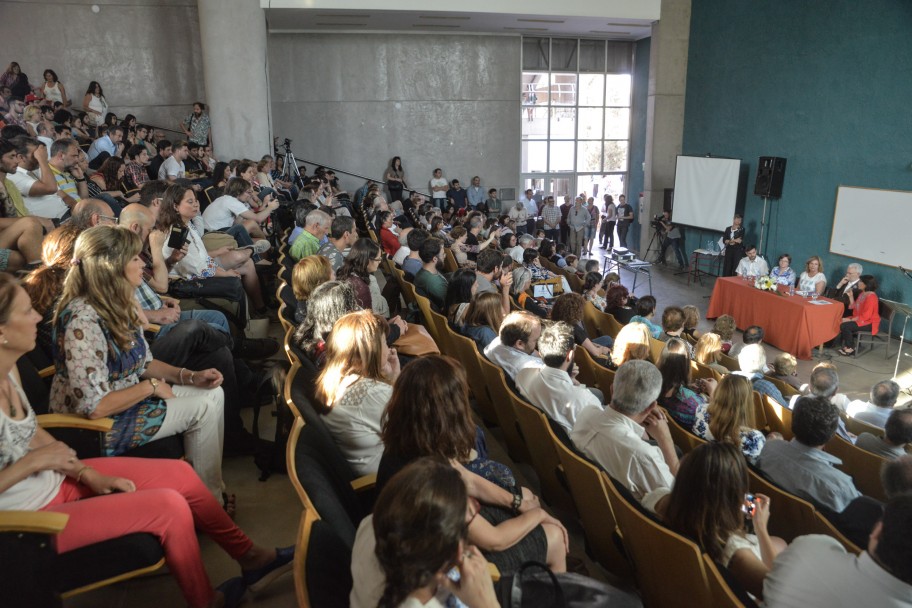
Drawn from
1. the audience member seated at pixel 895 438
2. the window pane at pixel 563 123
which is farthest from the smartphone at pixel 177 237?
the window pane at pixel 563 123

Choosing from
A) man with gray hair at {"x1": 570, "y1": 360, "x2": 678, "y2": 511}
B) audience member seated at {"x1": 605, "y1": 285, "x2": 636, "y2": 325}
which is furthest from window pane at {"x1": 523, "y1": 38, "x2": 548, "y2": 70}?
man with gray hair at {"x1": 570, "y1": 360, "x2": 678, "y2": 511}

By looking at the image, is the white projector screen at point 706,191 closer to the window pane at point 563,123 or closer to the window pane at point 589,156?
the window pane at point 589,156

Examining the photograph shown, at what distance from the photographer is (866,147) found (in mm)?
8758

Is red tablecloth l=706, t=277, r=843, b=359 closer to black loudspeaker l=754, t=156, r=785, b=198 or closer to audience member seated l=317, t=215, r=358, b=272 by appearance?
black loudspeaker l=754, t=156, r=785, b=198

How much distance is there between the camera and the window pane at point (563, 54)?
14.3 m

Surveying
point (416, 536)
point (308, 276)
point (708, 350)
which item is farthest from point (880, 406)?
→ point (416, 536)

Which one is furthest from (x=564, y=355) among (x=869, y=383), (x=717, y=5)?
(x=717, y=5)

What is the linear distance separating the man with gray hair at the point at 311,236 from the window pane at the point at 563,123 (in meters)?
11.0

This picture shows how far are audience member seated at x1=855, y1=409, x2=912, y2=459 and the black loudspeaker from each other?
25.8 ft

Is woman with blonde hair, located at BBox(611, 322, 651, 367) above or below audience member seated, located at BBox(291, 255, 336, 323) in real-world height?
below

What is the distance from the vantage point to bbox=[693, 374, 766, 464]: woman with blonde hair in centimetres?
305

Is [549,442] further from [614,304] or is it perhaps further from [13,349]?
[614,304]

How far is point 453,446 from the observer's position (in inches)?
74.9

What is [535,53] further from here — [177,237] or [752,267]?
[177,237]
